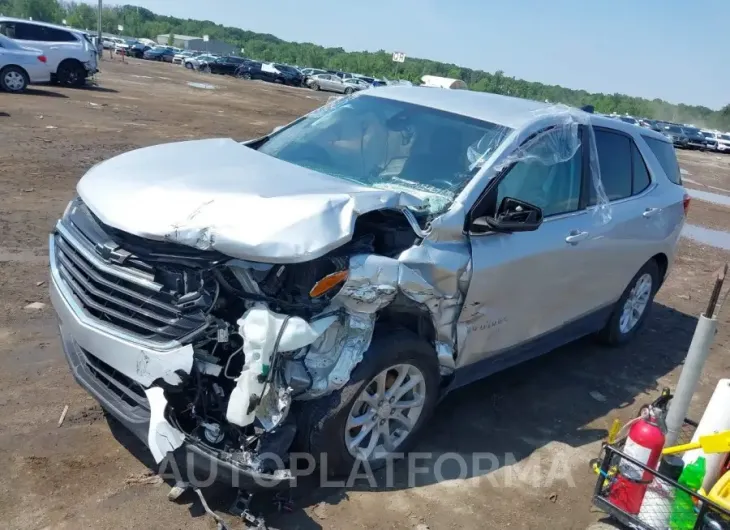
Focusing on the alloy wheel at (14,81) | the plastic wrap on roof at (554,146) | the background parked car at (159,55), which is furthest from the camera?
the background parked car at (159,55)

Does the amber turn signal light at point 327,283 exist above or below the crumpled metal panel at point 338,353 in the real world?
above

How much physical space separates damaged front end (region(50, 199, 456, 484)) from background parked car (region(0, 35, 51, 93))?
1754 centimetres

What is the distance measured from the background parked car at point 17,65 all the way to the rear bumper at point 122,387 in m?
17.3

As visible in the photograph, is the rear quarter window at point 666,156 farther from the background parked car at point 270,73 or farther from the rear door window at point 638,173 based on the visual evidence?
the background parked car at point 270,73

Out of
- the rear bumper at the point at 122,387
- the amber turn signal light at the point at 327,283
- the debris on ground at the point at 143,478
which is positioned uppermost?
the amber turn signal light at the point at 327,283

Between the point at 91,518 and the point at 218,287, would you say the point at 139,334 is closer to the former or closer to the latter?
the point at 218,287

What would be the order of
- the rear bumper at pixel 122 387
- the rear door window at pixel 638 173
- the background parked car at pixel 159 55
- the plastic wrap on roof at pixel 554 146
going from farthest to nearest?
1. the background parked car at pixel 159 55
2. the rear door window at pixel 638 173
3. the plastic wrap on roof at pixel 554 146
4. the rear bumper at pixel 122 387

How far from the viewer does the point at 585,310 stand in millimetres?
4961

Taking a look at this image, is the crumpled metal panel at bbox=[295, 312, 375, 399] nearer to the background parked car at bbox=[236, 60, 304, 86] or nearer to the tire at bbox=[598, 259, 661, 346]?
the tire at bbox=[598, 259, 661, 346]

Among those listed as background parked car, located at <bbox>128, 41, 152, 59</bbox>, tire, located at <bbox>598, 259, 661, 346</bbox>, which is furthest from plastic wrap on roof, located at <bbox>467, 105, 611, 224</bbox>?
background parked car, located at <bbox>128, 41, 152, 59</bbox>

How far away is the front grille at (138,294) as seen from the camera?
2.96 meters

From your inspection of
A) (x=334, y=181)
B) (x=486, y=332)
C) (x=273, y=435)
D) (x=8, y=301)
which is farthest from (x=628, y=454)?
(x=8, y=301)

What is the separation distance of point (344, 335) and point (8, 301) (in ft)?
10.5

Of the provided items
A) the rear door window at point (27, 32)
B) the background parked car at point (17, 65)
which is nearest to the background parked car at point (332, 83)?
the rear door window at point (27, 32)
